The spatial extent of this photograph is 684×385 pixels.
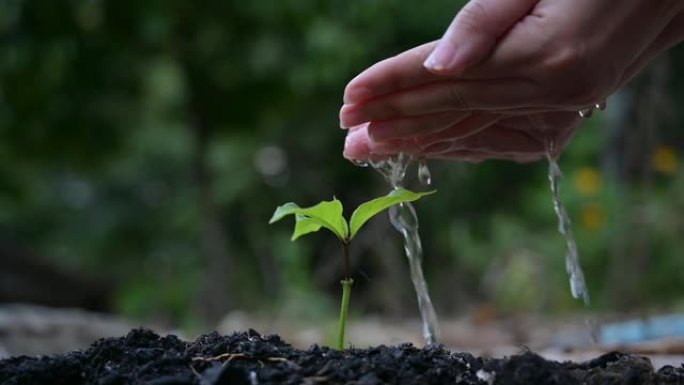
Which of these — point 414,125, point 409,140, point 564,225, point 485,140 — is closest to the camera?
point 414,125

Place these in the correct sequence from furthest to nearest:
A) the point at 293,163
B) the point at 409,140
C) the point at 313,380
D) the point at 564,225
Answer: the point at 293,163 → the point at 564,225 → the point at 409,140 → the point at 313,380

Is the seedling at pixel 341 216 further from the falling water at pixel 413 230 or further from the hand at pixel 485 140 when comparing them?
the falling water at pixel 413 230

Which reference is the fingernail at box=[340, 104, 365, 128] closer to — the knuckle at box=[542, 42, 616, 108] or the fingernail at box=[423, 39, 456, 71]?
the fingernail at box=[423, 39, 456, 71]

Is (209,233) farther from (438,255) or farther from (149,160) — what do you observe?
(149,160)

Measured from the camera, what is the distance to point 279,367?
1.11 metres

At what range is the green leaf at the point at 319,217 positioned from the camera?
1234 mm

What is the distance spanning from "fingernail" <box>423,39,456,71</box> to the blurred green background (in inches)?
107

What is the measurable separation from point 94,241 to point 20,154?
9.52ft

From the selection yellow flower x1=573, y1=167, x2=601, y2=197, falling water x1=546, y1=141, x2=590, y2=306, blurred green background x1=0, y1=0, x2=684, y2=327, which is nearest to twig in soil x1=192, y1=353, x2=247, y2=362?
falling water x1=546, y1=141, x2=590, y2=306

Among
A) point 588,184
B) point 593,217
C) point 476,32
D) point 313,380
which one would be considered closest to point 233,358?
point 313,380

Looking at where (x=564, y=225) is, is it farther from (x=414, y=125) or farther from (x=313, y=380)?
(x=313, y=380)

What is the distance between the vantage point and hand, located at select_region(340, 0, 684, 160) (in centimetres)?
113

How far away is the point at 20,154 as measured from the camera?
6.48m

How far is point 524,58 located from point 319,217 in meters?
0.37
